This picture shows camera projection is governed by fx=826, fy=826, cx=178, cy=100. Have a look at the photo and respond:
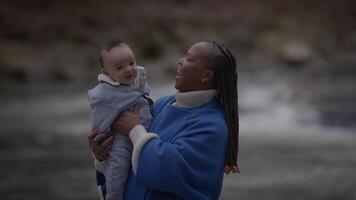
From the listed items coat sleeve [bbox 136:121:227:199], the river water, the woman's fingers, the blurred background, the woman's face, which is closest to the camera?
coat sleeve [bbox 136:121:227:199]

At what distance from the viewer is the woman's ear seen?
8.99 feet

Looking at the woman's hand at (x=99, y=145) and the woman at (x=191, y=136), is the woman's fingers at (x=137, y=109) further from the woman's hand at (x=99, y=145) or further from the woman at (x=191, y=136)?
the woman's hand at (x=99, y=145)

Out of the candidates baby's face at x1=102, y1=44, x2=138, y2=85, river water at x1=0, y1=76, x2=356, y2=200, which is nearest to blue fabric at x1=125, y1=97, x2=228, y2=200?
baby's face at x1=102, y1=44, x2=138, y2=85

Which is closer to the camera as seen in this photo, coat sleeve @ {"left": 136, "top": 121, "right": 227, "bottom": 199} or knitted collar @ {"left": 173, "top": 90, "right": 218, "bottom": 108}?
coat sleeve @ {"left": 136, "top": 121, "right": 227, "bottom": 199}

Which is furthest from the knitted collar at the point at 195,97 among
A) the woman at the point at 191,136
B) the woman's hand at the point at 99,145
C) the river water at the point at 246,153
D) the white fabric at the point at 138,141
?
the river water at the point at 246,153

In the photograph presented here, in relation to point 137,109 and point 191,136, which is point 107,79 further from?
point 191,136

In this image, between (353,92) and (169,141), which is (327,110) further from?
(169,141)

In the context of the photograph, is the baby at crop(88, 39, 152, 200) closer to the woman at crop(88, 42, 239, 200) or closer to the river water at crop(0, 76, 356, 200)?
the woman at crop(88, 42, 239, 200)

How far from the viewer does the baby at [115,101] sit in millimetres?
2816

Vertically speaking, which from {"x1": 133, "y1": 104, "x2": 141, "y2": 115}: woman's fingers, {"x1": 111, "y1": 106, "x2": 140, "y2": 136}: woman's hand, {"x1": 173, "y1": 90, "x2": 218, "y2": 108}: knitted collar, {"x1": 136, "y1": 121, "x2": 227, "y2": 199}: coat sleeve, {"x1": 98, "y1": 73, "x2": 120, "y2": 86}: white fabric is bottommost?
{"x1": 136, "y1": 121, "x2": 227, "y2": 199}: coat sleeve

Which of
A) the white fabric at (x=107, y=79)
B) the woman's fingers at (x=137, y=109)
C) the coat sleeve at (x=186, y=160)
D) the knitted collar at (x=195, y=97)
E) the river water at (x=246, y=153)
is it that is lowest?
the river water at (x=246, y=153)

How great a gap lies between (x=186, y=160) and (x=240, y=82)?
1622 centimetres

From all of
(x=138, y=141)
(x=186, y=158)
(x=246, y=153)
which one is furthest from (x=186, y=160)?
(x=246, y=153)

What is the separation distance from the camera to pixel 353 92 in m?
16.3
